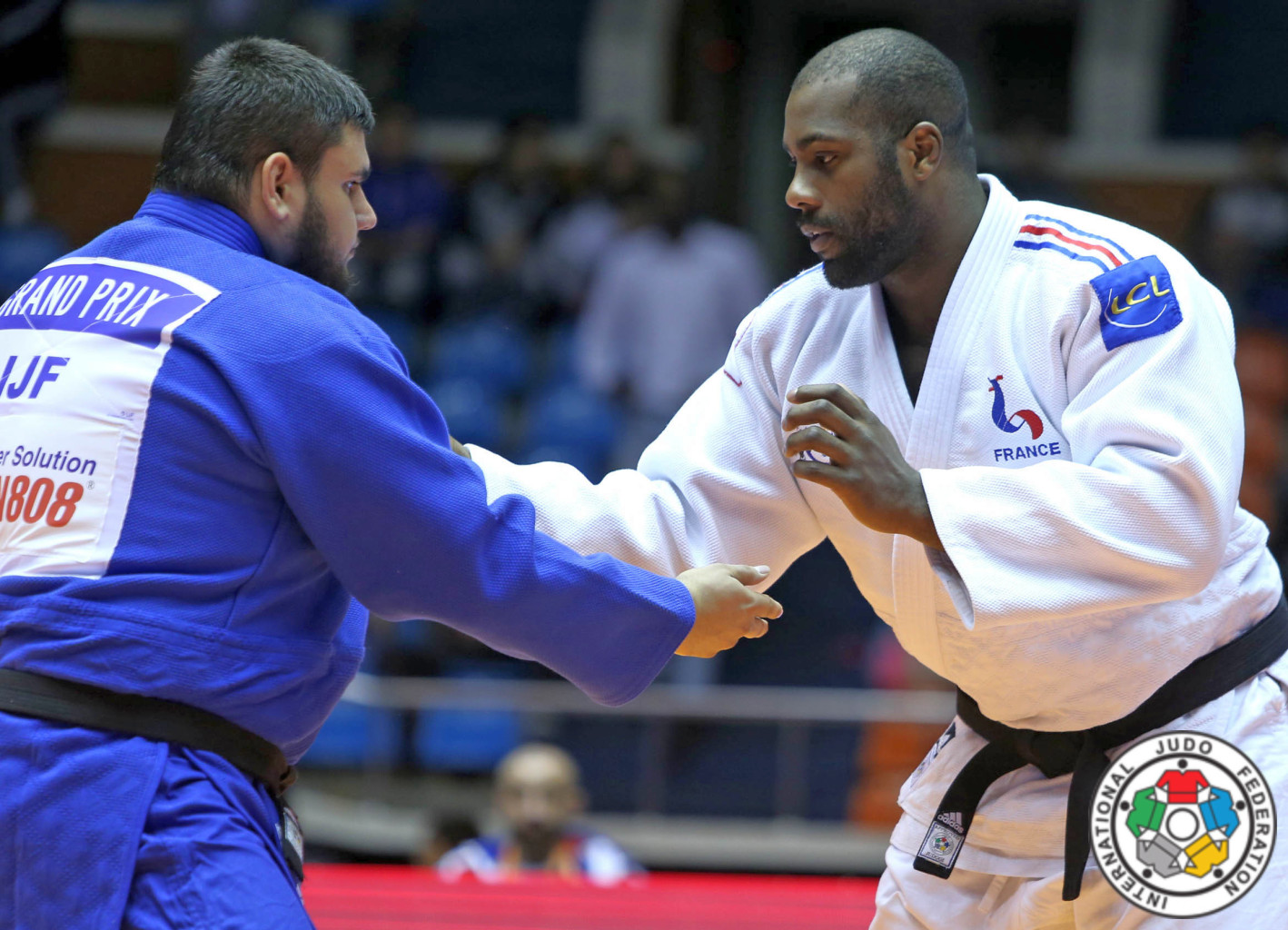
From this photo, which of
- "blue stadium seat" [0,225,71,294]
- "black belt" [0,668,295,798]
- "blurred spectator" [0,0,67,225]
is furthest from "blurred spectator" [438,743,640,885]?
"blurred spectator" [0,0,67,225]

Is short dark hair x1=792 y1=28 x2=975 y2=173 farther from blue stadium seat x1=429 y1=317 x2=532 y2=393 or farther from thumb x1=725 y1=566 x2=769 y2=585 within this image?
blue stadium seat x1=429 y1=317 x2=532 y2=393

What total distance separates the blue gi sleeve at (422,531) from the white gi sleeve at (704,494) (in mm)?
396

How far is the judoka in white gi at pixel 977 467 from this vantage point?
2459 millimetres

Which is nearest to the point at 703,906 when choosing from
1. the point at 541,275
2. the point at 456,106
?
the point at 541,275

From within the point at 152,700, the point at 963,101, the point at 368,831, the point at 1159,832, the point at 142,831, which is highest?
the point at 963,101

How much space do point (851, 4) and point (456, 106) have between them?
2.49 meters

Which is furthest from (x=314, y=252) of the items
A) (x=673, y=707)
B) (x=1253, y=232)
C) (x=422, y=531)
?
(x=1253, y=232)

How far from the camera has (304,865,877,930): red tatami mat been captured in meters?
3.82

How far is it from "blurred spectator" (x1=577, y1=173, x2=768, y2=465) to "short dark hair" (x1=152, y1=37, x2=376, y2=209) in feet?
16.6

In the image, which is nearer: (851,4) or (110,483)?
(110,483)

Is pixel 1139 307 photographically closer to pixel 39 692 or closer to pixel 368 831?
pixel 39 692

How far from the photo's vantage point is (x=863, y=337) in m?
2.84

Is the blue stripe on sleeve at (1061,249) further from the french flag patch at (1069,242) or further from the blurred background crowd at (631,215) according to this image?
the blurred background crowd at (631,215)

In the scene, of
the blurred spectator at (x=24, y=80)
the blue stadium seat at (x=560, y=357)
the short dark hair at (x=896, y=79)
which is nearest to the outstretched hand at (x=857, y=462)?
the short dark hair at (x=896, y=79)
